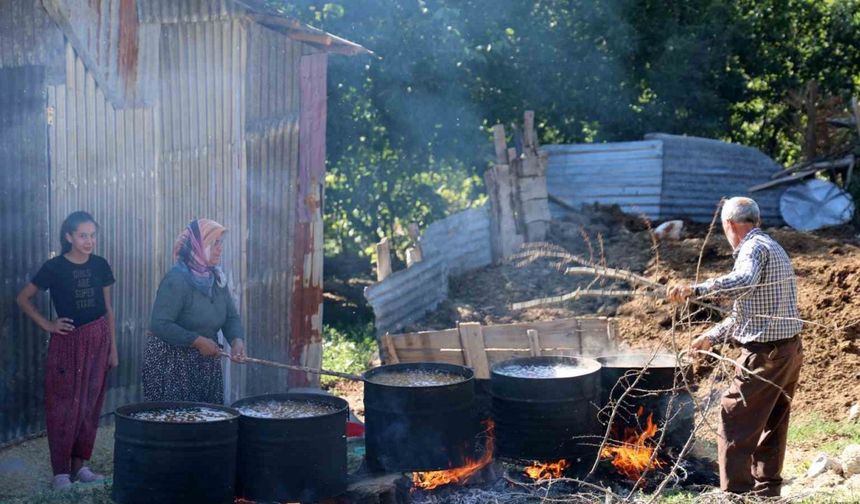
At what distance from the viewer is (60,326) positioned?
7184mm

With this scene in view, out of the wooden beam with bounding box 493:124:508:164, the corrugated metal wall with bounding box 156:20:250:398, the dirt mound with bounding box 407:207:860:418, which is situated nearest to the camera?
the corrugated metal wall with bounding box 156:20:250:398

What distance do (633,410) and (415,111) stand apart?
850 cm

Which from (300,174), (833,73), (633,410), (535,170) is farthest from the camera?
(833,73)

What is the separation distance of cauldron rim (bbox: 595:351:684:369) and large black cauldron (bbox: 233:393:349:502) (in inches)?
106

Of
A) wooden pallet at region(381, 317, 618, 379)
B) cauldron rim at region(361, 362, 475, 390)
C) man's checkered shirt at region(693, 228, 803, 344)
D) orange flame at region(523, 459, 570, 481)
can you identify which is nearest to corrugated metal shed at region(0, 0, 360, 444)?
wooden pallet at region(381, 317, 618, 379)

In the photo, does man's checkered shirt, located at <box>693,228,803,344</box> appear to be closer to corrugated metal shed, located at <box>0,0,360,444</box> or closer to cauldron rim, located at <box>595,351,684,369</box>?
cauldron rim, located at <box>595,351,684,369</box>

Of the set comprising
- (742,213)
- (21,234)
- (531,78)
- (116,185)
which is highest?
(531,78)

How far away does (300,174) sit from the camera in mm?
10172

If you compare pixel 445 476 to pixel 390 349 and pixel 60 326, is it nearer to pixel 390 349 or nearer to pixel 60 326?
pixel 390 349

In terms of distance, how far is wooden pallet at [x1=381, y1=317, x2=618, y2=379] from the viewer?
9414mm

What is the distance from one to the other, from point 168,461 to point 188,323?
1278 mm

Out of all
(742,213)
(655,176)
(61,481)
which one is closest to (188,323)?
(61,481)

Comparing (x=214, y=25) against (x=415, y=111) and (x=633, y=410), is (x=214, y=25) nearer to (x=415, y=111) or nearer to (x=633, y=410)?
(x=633, y=410)

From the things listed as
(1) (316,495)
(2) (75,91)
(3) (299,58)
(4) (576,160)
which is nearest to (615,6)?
(4) (576,160)
